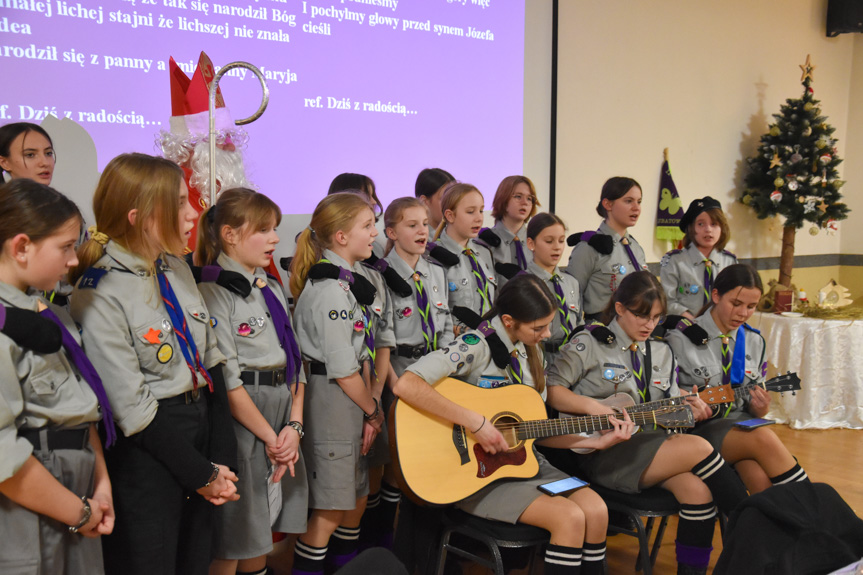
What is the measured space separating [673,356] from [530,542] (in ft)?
3.57

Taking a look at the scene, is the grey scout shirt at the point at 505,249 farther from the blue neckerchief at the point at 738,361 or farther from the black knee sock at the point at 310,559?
the black knee sock at the point at 310,559

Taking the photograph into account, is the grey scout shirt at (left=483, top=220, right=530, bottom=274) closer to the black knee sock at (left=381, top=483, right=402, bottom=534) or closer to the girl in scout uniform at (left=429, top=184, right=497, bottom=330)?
the girl in scout uniform at (left=429, top=184, right=497, bottom=330)

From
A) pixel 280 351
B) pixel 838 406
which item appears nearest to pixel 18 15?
pixel 280 351

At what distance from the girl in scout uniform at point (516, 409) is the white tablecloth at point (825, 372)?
351 centimetres

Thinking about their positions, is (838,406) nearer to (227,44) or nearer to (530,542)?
(530,542)

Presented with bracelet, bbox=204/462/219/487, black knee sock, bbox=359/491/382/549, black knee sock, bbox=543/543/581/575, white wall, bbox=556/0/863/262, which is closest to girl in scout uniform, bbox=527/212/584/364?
black knee sock, bbox=359/491/382/549

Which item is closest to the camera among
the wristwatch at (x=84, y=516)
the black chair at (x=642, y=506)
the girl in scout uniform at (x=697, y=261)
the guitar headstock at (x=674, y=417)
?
the wristwatch at (x=84, y=516)

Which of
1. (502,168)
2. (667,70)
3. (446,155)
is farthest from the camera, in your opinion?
(667,70)

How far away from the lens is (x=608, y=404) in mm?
2734

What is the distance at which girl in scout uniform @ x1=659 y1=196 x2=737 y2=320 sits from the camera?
402 cm

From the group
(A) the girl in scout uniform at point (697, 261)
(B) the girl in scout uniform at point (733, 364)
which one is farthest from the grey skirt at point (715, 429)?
(A) the girl in scout uniform at point (697, 261)

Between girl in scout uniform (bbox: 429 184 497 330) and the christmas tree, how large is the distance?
13.2 ft

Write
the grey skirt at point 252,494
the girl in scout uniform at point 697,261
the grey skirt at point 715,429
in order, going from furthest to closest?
the girl in scout uniform at point 697,261 < the grey skirt at point 715,429 < the grey skirt at point 252,494

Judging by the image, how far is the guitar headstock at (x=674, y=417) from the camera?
268 cm
